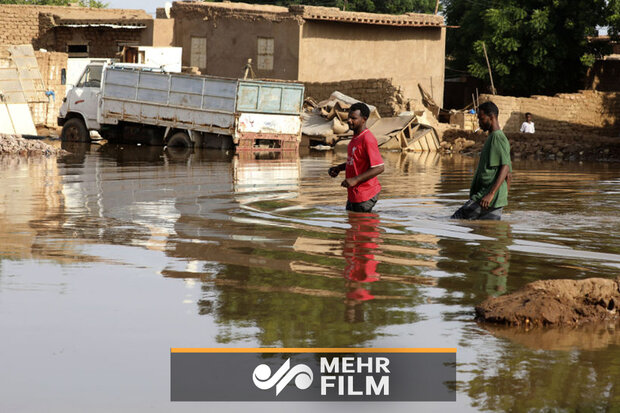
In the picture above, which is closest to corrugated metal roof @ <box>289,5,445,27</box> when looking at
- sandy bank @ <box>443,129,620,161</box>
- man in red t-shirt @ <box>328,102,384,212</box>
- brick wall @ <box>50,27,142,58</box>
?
sandy bank @ <box>443,129,620,161</box>

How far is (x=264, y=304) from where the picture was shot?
600 cm

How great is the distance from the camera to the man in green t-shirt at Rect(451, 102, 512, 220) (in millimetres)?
9766

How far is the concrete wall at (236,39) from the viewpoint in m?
37.5

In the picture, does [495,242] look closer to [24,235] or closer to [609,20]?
[24,235]

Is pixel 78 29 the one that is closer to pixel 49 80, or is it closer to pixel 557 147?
pixel 49 80

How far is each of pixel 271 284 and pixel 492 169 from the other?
402cm

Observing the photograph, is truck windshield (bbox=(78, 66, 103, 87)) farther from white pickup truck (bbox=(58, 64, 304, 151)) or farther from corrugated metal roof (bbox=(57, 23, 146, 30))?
corrugated metal roof (bbox=(57, 23, 146, 30))

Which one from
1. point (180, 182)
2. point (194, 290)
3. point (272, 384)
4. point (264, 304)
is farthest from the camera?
point (180, 182)

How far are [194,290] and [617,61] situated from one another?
38555 millimetres

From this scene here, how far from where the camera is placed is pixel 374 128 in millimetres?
32250

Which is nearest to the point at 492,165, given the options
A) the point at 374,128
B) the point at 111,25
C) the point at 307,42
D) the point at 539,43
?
the point at 374,128

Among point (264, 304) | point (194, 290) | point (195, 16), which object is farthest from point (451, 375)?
point (195, 16)

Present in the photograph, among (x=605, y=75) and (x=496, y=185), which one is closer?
(x=496, y=185)

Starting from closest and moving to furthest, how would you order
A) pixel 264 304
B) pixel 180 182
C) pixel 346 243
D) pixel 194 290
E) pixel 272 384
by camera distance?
pixel 272 384 → pixel 264 304 → pixel 194 290 → pixel 346 243 → pixel 180 182
